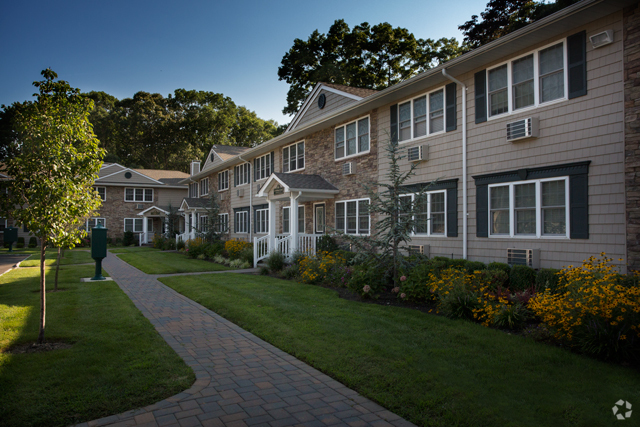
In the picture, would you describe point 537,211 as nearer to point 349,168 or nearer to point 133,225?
point 349,168

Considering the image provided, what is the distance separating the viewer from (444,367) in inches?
189

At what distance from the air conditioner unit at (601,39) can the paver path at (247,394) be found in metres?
8.00

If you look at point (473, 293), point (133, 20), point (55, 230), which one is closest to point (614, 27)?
point (473, 293)

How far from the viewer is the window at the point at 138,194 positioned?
3684 cm

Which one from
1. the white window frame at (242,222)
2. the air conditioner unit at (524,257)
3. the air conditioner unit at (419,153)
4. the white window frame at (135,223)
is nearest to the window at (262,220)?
the white window frame at (242,222)

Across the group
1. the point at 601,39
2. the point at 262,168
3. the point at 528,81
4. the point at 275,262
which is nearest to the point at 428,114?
the point at 528,81

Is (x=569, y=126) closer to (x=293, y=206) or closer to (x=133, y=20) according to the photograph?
(x=293, y=206)

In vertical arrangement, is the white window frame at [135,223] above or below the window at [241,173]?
below

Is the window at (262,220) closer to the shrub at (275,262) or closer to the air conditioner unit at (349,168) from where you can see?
the shrub at (275,262)

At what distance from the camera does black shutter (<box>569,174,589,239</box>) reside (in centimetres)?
798

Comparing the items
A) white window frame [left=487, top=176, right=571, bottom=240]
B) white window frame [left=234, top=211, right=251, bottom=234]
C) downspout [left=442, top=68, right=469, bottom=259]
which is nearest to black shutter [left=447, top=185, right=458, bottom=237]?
downspout [left=442, top=68, right=469, bottom=259]

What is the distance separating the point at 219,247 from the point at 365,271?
1242 centimetres

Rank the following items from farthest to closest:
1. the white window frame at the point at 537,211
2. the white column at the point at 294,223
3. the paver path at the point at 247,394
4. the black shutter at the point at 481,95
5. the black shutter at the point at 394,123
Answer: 1. the white column at the point at 294,223
2. the black shutter at the point at 394,123
3. the black shutter at the point at 481,95
4. the white window frame at the point at 537,211
5. the paver path at the point at 247,394

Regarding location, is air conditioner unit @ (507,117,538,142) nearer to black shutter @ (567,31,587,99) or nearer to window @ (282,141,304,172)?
black shutter @ (567,31,587,99)
